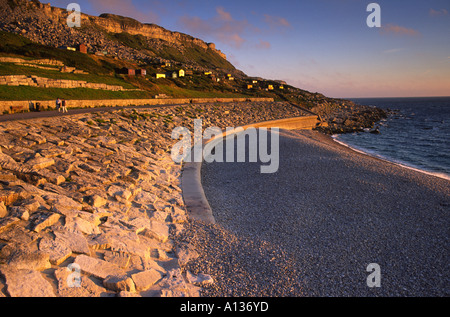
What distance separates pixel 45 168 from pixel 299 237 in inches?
301

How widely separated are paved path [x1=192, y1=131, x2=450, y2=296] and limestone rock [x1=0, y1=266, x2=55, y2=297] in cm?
269

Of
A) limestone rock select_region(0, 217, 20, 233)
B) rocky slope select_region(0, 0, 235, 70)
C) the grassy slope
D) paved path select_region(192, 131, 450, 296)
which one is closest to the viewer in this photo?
limestone rock select_region(0, 217, 20, 233)

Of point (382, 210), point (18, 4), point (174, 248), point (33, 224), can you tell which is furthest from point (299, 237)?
point (18, 4)

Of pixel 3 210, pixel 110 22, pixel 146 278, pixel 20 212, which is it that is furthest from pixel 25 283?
pixel 110 22

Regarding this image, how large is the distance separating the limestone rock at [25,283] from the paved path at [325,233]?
2.69 metres

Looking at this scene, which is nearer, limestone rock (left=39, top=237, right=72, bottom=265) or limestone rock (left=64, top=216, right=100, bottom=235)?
limestone rock (left=39, top=237, right=72, bottom=265)

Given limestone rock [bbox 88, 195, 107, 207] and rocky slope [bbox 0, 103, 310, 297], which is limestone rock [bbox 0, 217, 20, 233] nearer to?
rocky slope [bbox 0, 103, 310, 297]

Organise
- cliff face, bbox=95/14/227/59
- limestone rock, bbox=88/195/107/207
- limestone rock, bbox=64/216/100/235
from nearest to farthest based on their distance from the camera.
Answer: limestone rock, bbox=64/216/100/235
limestone rock, bbox=88/195/107/207
cliff face, bbox=95/14/227/59

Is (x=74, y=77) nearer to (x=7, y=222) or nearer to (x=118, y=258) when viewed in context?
(x=7, y=222)

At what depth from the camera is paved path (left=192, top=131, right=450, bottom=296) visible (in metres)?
5.54

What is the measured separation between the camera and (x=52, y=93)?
23719 millimetres

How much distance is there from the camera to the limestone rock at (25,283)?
3.87 metres

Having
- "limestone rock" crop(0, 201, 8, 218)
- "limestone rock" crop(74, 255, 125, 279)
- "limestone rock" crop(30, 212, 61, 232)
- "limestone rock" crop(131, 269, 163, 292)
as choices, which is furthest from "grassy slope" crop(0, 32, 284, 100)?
"limestone rock" crop(131, 269, 163, 292)

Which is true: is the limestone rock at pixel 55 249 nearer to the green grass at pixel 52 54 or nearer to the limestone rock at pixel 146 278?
the limestone rock at pixel 146 278
